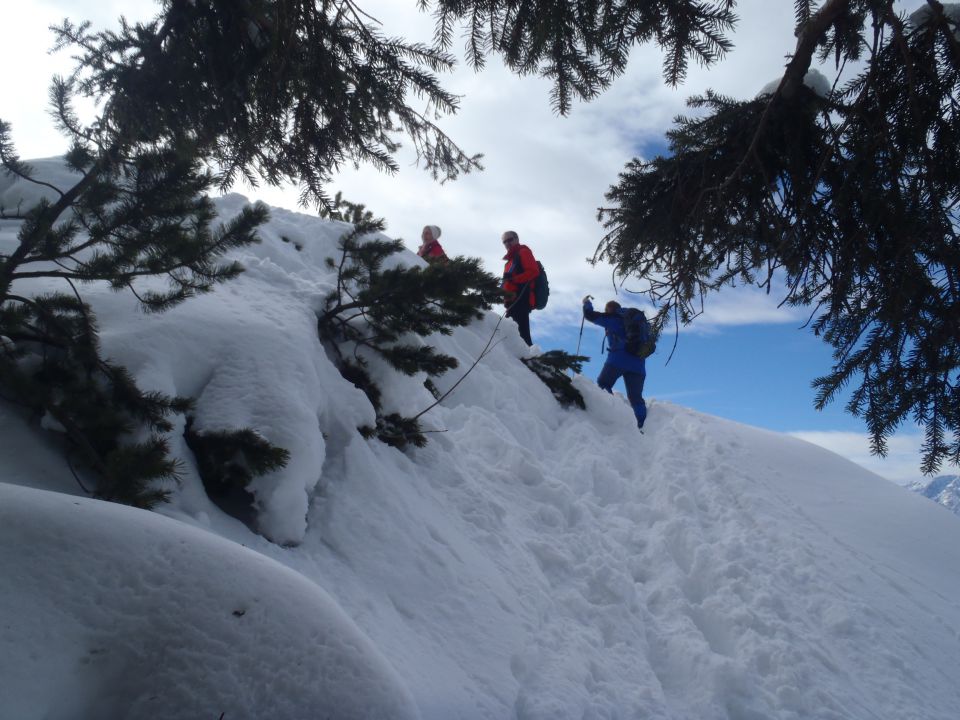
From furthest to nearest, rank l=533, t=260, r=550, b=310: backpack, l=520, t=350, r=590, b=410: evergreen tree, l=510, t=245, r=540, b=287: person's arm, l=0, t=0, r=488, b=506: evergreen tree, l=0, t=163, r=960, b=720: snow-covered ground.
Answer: l=533, t=260, r=550, b=310: backpack → l=510, t=245, r=540, b=287: person's arm → l=520, t=350, r=590, b=410: evergreen tree → l=0, t=0, r=488, b=506: evergreen tree → l=0, t=163, r=960, b=720: snow-covered ground

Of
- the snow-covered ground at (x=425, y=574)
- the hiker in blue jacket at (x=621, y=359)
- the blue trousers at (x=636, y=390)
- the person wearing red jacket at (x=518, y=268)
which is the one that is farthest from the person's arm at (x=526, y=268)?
the snow-covered ground at (x=425, y=574)

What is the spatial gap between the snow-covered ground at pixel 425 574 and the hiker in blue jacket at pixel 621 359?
1.50 meters

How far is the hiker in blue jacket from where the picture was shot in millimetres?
9492

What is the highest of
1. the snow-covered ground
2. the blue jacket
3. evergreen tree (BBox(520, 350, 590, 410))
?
the blue jacket

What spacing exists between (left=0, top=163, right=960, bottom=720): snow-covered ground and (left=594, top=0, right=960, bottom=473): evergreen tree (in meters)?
2.12

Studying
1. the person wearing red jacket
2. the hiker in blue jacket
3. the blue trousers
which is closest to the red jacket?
the person wearing red jacket

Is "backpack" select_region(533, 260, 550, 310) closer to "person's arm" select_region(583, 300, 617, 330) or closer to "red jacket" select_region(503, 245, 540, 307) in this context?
"red jacket" select_region(503, 245, 540, 307)

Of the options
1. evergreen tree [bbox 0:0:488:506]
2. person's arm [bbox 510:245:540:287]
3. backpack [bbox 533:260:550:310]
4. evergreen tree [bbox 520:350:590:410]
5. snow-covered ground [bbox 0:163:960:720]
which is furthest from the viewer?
backpack [bbox 533:260:550:310]

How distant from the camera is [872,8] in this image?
2686 mm

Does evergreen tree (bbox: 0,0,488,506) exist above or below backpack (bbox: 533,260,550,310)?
below

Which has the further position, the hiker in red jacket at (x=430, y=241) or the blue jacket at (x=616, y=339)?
the hiker in red jacket at (x=430, y=241)

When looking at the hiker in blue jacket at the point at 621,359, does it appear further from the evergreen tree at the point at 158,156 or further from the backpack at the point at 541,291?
the evergreen tree at the point at 158,156

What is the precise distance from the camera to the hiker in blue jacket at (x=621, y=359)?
949 cm

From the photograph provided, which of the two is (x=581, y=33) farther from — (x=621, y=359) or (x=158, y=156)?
(x=621, y=359)
